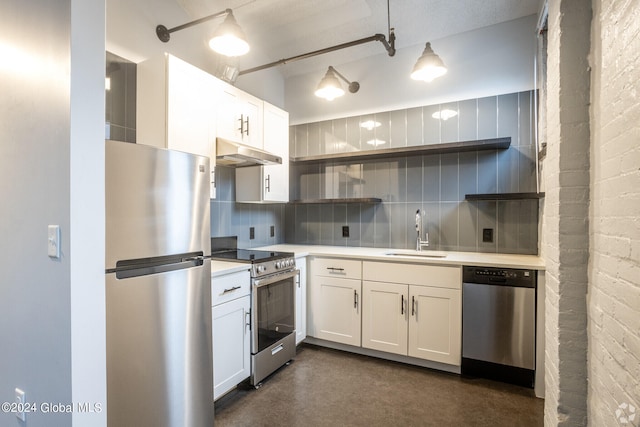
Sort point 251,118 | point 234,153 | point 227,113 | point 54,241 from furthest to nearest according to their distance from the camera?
point 251,118 < point 227,113 < point 234,153 < point 54,241

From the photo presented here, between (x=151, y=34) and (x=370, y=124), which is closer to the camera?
(x=151, y=34)

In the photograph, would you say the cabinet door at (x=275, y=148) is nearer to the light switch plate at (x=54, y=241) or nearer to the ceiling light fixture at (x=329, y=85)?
the ceiling light fixture at (x=329, y=85)

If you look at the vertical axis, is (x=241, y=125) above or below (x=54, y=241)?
above

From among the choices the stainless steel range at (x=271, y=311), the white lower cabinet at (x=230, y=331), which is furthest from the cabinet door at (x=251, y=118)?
the white lower cabinet at (x=230, y=331)

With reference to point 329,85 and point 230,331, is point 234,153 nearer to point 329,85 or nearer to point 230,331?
point 329,85

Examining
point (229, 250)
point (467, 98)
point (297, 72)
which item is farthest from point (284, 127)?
point (467, 98)

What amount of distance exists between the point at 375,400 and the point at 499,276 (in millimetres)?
1250

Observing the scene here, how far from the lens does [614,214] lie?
4.08 ft

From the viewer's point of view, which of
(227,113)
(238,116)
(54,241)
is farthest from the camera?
(238,116)

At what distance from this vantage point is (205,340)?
1834 mm

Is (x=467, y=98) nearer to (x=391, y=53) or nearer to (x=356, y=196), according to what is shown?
(x=391, y=53)

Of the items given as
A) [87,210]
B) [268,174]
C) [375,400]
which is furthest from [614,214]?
[268,174]

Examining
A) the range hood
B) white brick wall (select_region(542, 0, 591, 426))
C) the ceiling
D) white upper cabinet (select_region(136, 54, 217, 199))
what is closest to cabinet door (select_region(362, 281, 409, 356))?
white brick wall (select_region(542, 0, 591, 426))

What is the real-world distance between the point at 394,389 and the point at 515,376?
2.90 ft
